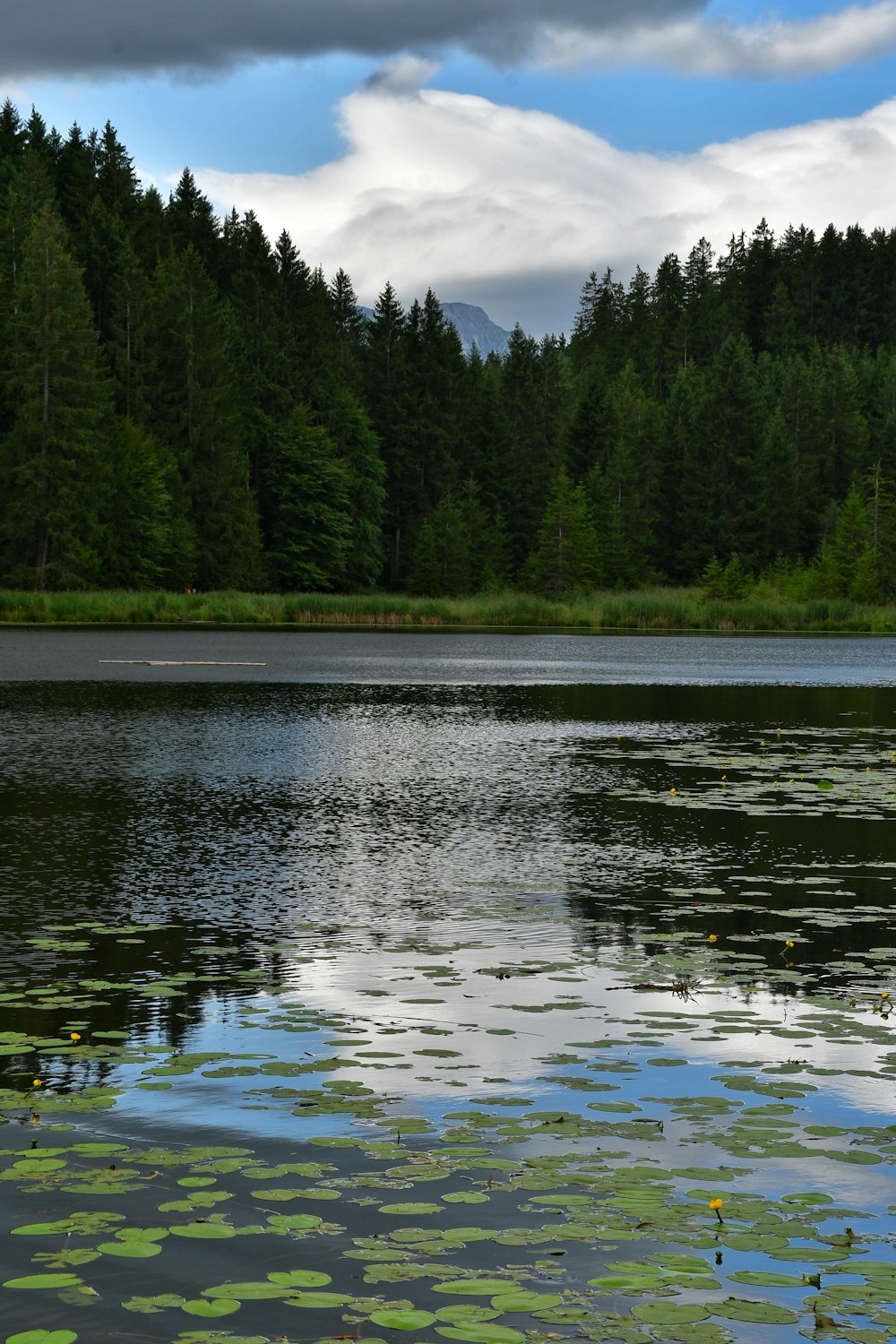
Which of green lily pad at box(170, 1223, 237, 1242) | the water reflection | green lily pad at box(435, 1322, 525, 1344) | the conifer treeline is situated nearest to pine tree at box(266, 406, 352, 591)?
the conifer treeline

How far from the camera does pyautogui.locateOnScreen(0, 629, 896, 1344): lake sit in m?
5.17

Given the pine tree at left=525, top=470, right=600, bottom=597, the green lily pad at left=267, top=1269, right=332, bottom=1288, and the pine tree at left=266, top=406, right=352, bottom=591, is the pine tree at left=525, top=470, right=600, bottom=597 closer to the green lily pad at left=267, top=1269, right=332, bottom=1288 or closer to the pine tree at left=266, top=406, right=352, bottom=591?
the pine tree at left=266, top=406, right=352, bottom=591

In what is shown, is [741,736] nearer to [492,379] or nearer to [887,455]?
[887,455]

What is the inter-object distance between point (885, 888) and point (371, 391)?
128469mm

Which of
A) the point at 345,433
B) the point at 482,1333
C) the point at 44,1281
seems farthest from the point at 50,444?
the point at 482,1333

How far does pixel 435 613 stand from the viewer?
85.1 metres

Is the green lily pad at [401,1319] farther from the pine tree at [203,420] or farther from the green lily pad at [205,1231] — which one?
the pine tree at [203,420]

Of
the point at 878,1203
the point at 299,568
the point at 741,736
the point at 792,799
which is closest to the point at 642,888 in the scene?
the point at 792,799

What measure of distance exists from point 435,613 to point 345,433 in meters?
41.5

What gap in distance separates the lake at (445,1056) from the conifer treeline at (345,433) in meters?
79.8

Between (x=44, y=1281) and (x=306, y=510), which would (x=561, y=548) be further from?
(x=44, y=1281)

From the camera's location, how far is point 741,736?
87.9 feet

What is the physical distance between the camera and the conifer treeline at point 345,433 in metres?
96.2

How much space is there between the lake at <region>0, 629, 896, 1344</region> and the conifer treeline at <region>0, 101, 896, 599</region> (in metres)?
79.8
